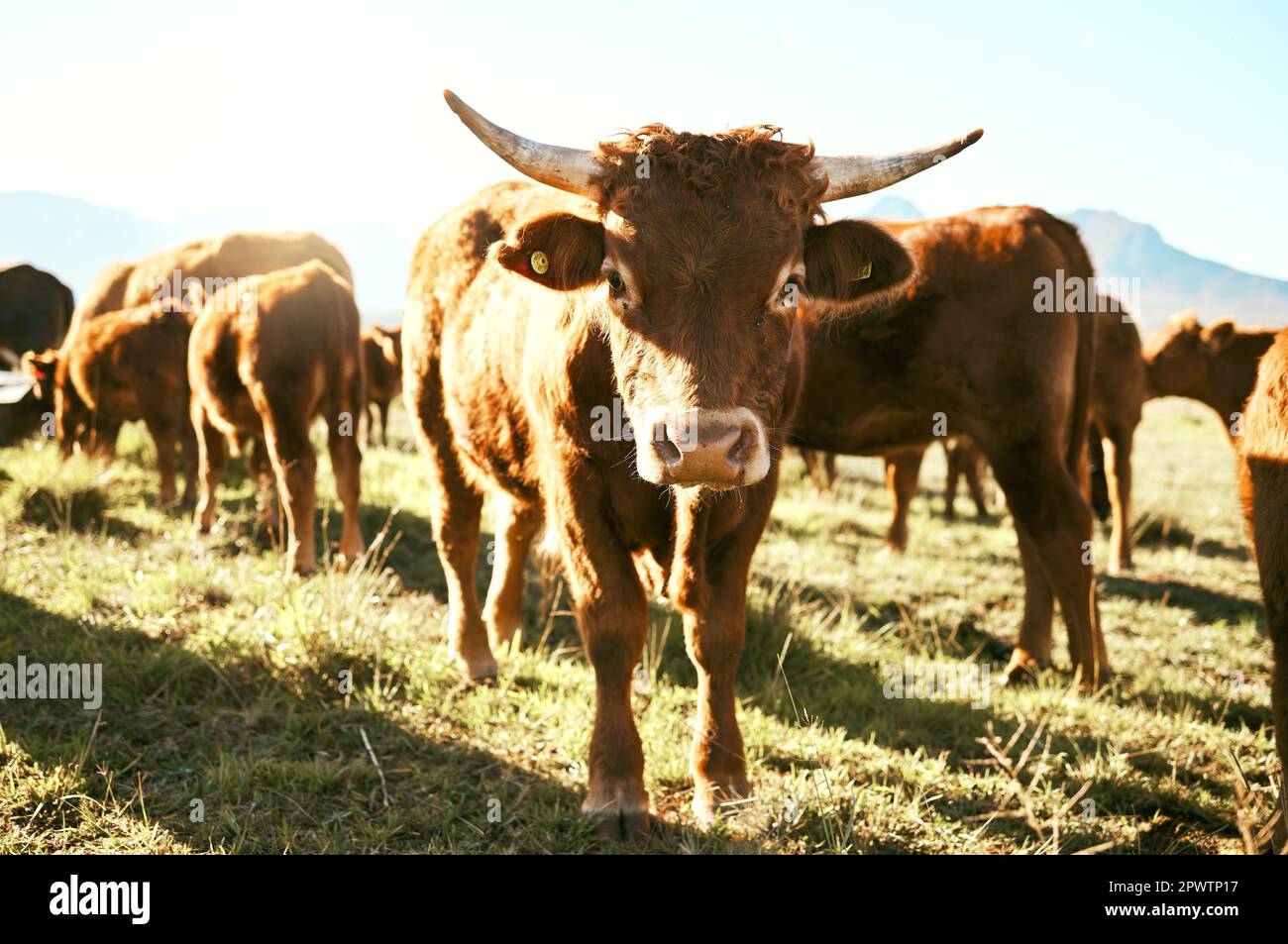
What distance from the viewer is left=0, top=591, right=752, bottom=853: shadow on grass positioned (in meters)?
3.24

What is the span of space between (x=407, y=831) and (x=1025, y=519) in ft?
12.0

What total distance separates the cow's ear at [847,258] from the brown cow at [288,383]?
3779 mm

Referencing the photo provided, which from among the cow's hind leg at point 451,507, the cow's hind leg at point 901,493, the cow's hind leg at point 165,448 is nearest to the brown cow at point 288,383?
the cow's hind leg at point 165,448

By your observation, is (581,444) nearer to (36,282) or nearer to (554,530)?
(554,530)

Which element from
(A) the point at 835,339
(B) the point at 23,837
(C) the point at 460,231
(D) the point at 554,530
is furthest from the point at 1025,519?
(B) the point at 23,837

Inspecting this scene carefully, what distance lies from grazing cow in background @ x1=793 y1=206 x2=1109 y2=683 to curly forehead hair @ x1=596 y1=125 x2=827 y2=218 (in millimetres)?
1792

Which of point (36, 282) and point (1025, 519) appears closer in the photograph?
point (1025, 519)

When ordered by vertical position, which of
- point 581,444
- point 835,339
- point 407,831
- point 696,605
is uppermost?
point 835,339

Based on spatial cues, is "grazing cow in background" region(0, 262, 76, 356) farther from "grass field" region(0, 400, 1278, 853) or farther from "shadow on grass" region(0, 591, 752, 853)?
"shadow on grass" region(0, 591, 752, 853)

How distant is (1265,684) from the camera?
5191 mm

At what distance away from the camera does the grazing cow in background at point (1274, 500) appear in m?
2.73

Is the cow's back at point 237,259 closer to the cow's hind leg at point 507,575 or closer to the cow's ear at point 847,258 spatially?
the cow's hind leg at point 507,575
